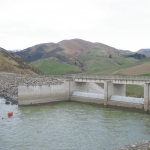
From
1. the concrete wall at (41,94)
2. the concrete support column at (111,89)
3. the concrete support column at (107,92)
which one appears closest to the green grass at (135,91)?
the concrete support column at (111,89)

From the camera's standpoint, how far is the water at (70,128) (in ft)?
73.4

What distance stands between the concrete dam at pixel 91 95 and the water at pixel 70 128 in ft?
7.86

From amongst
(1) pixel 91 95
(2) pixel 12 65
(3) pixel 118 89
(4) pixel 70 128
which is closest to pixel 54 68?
(2) pixel 12 65

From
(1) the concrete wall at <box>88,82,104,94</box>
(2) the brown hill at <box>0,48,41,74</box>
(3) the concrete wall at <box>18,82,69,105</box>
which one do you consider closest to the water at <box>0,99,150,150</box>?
(3) the concrete wall at <box>18,82,69,105</box>

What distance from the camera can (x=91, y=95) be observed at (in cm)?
4522

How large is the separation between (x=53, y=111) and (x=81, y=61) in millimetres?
127210

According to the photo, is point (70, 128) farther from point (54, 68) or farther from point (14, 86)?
point (54, 68)

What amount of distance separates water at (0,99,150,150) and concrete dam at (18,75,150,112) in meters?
2.40

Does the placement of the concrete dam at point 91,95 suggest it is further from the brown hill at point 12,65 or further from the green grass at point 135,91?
the brown hill at point 12,65

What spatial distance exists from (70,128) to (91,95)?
59.1 ft

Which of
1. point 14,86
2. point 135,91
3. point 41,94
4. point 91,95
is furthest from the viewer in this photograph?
point 14,86

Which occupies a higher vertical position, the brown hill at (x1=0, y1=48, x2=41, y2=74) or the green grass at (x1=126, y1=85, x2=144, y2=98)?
the brown hill at (x1=0, y1=48, x2=41, y2=74)

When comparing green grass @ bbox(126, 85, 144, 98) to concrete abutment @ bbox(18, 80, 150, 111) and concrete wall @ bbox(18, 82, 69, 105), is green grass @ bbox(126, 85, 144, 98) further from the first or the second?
concrete wall @ bbox(18, 82, 69, 105)

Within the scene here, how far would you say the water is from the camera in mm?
22375
